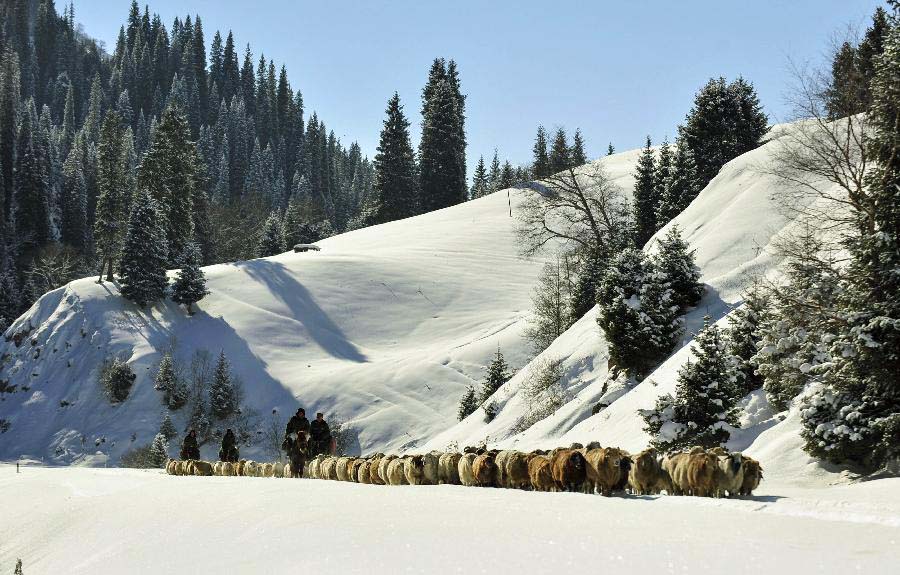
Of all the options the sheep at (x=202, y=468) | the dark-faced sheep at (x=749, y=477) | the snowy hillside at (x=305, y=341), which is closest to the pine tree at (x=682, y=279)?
the sheep at (x=202, y=468)

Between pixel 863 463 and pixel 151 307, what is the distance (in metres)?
62.8

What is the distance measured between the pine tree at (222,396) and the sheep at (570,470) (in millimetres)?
44242

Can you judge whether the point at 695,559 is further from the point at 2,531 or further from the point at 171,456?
the point at 171,456

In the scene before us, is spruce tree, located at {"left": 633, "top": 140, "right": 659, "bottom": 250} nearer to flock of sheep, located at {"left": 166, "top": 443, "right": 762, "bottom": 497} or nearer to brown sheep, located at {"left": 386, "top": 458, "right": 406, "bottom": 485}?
brown sheep, located at {"left": 386, "top": 458, "right": 406, "bottom": 485}

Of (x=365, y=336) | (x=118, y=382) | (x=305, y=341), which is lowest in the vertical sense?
(x=118, y=382)

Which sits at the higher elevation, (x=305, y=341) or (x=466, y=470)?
(x=305, y=341)

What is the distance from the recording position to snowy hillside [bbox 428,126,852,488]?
87.1 feet

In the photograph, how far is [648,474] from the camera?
16.5 m

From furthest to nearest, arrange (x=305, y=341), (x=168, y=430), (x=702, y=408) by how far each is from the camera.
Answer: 1. (x=305, y=341)
2. (x=168, y=430)
3. (x=702, y=408)

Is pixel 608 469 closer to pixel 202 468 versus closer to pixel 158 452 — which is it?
pixel 202 468

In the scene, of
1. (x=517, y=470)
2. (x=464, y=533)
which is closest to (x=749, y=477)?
(x=517, y=470)

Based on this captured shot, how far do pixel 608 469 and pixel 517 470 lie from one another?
7.95ft

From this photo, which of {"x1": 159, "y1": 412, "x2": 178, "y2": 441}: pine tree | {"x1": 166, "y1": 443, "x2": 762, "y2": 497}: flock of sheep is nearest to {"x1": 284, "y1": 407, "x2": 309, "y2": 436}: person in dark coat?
{"x1": 166, "y1": 443, "x2": 762, "y2": 497}: flock of sheep

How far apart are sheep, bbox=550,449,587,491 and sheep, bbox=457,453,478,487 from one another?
2562 mm
